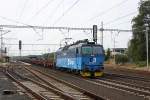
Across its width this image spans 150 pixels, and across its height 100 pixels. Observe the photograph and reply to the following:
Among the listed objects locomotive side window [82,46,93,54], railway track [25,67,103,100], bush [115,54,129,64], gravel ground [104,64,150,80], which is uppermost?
locomotive side window [82,46,93,54]

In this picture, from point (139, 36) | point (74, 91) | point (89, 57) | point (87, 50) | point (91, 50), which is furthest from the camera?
point (139, 36)

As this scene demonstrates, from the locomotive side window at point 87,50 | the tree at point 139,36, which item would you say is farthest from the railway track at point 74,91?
the tree at point 139,36

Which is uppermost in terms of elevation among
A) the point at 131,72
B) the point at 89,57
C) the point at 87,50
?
the point at 87,50

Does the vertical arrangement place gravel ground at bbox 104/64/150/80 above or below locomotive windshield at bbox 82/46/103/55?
below

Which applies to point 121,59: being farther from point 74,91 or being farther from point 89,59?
point 74,91

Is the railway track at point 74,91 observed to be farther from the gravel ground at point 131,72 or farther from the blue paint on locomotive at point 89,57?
the gravel ground at point 131,72

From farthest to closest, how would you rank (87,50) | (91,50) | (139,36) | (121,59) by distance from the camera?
(121,59), (139,36), (91,50), (87,50)

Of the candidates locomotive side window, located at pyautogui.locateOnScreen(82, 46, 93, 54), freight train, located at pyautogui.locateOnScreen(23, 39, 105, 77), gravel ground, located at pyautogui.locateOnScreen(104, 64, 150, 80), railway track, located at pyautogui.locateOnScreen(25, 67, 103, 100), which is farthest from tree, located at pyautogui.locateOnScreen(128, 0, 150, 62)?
railway track, located at pyautogui.locateOnScreen(25, 67, 103, 100)

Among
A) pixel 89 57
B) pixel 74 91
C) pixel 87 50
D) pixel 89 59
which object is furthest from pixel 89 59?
pixel 74 91

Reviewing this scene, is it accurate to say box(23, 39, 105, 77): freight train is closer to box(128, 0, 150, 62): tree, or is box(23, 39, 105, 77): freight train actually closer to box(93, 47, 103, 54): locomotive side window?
box(93, 47, 103, 54): locomotive side window

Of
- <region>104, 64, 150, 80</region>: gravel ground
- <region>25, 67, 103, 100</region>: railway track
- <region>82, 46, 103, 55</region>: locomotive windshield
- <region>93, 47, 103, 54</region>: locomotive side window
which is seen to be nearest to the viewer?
<region>25, 67, 103, 100</region>: railway track

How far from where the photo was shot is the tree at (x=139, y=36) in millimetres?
68938

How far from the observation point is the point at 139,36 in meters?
70.2

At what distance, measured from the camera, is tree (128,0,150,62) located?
68.9 metres
